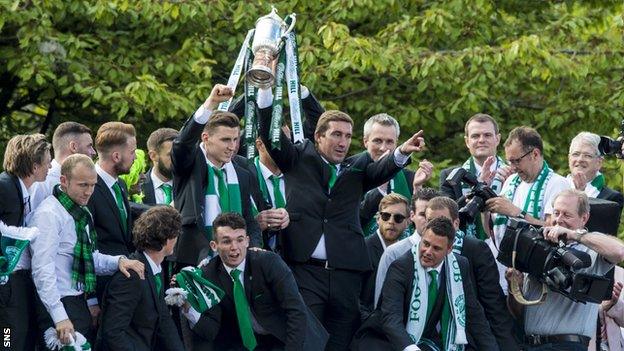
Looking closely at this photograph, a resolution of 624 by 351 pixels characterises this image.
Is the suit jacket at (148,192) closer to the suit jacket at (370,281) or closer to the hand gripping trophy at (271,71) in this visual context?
the hand gripping trophy at (271,71)

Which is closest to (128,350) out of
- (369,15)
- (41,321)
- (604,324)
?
(41,321)

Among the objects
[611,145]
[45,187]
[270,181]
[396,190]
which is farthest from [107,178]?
[611,145]

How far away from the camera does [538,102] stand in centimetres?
1714

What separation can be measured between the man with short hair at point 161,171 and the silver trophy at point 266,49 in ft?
2.97

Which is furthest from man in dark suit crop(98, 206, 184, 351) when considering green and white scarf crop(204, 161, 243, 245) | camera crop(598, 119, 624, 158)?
camera crop(598, 119, 624, 158)

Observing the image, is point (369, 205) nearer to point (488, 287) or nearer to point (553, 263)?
point (488, 287)

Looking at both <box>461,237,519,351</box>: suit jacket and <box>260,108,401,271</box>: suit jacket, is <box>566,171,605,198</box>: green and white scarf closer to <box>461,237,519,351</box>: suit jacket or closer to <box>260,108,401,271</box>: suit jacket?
<box>461,237,519,351</box>: suit jacket

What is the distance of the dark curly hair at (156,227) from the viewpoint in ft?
37.0

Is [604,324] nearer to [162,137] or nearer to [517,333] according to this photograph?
[517,333]

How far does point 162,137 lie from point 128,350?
201cm

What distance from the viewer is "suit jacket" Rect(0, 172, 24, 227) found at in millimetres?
11078

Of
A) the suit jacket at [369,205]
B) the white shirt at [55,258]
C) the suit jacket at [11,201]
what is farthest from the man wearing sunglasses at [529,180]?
the suit jacket at [11,201]

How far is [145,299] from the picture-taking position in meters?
11.2

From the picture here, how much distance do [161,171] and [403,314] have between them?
79.9 inches
